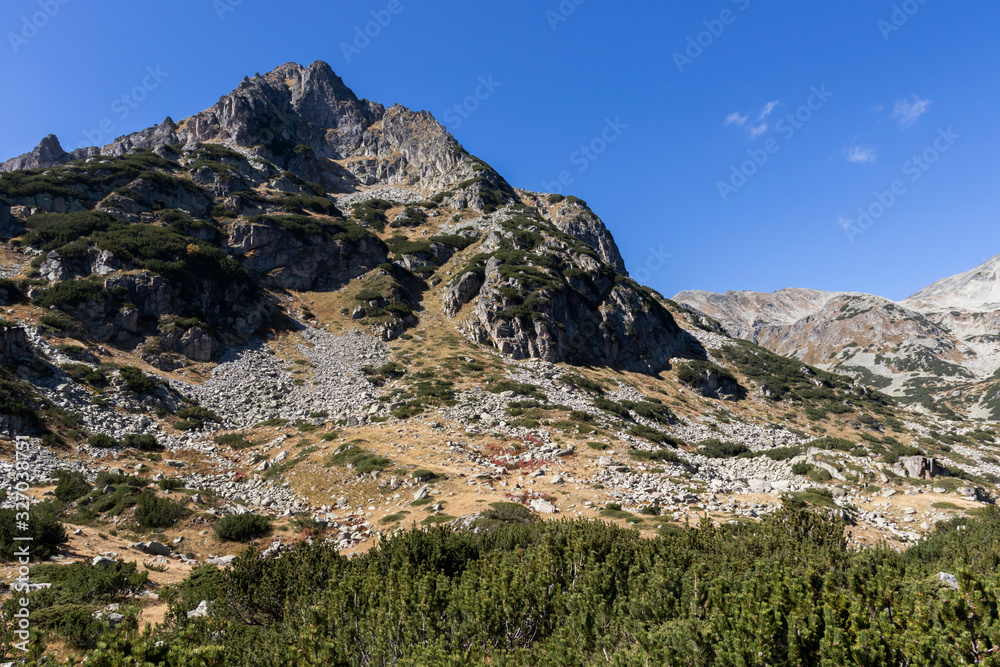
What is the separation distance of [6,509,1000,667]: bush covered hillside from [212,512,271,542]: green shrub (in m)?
4.58

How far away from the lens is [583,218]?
104m

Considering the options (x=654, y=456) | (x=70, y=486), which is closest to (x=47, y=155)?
(x=70, y=486)

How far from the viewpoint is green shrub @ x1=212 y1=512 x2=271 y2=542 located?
627 inches

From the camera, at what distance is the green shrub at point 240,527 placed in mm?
15930

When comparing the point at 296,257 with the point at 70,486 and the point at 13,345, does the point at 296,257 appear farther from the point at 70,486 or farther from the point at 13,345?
the point at 70,486

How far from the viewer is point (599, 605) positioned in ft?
23.2

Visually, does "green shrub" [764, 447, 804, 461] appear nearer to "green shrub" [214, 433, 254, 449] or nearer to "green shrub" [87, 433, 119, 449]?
"green shrub" [214, 433, 254, 449]

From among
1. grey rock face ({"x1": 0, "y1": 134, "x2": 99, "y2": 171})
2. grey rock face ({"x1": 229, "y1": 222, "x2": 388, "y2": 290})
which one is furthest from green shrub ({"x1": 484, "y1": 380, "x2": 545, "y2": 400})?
grey rock face ({"x1": 0, "y1": 134, "x2": 99, "y2": 171})

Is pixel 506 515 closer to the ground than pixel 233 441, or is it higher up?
closer to the ground

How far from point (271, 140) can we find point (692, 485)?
360 feet

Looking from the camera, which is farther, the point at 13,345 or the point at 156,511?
the point at 13,345

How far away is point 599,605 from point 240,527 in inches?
582

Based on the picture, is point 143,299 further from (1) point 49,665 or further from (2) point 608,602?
(2) point 608,602

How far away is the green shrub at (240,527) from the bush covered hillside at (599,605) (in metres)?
4.58
